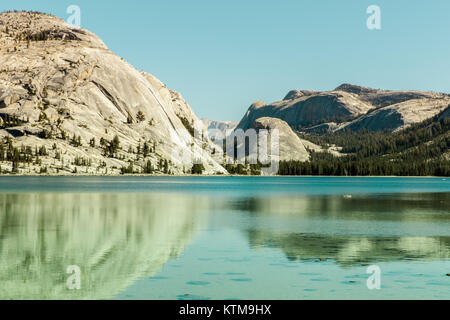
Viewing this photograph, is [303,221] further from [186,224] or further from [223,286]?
[223,286]

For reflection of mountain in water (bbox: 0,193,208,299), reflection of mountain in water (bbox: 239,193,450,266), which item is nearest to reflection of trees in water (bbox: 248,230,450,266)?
reflection of mountain in water (bbox: 239,193,450,266)

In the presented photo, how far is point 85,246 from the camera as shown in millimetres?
38406

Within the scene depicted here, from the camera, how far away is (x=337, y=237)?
44344 millimetres

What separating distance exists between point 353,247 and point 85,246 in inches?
793

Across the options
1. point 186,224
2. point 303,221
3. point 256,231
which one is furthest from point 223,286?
point 303,221

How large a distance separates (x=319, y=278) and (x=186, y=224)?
2811 centimetres

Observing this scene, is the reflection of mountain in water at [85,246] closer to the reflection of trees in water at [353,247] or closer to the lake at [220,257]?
the lake at [220,257]

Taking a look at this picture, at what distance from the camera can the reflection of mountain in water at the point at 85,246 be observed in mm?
26430

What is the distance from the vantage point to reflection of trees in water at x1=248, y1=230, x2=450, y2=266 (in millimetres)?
34469

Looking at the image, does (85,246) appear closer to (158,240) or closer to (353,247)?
(158,240)

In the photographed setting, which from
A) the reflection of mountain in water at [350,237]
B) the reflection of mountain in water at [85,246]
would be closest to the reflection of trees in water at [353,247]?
the reflection of mountain in water at [350,237]

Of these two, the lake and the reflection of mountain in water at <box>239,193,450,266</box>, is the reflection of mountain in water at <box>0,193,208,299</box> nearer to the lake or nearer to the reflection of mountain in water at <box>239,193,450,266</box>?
the lake

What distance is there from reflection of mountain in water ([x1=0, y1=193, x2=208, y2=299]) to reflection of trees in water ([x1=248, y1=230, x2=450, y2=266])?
7.74 m
